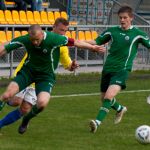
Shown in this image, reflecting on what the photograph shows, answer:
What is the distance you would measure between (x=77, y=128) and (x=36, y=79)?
4.40 ft

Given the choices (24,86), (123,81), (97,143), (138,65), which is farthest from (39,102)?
(138,65)

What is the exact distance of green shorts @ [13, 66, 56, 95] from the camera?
1109cm

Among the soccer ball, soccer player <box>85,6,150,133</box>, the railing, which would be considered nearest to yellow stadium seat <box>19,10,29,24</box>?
the railing

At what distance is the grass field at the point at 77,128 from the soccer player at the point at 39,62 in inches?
20.6

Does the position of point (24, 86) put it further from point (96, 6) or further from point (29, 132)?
point (96, 6)

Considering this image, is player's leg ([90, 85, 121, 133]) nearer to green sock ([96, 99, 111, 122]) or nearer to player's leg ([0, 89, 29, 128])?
green sock ([96, 99, 111, 122])

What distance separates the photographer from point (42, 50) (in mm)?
10930

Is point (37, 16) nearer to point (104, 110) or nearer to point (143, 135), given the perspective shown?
point (104, 110)

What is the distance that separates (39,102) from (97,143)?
108 centimetres

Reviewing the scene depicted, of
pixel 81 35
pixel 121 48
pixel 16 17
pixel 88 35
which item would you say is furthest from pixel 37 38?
pixel 16 17

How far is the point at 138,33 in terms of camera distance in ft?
40.3

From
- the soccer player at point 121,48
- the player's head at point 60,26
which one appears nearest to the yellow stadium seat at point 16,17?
the soccer player at point 121,48

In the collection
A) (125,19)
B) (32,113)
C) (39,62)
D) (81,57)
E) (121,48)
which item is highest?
(125,19)

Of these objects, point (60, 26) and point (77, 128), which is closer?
point (60, 26)
